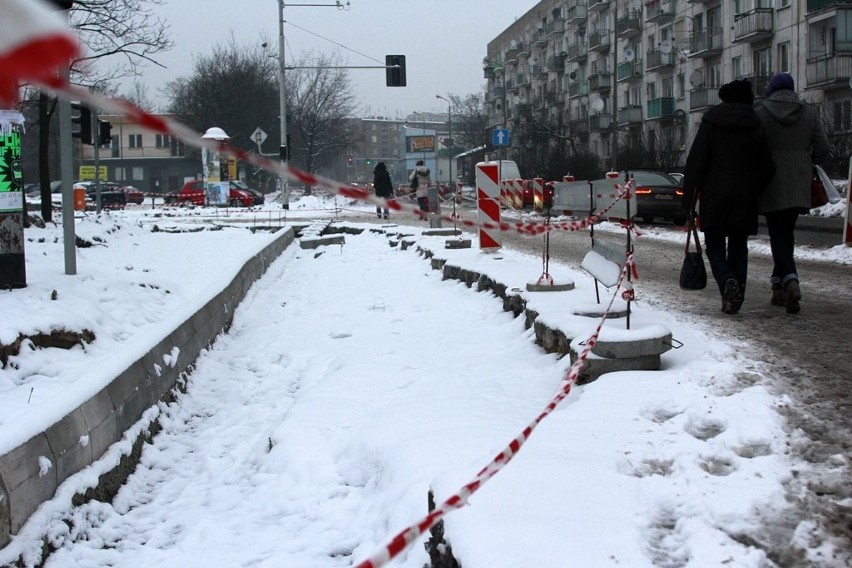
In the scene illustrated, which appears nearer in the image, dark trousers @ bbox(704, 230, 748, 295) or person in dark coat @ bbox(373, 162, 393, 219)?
dark trousers @ bbox(704, 230, 748, 295)

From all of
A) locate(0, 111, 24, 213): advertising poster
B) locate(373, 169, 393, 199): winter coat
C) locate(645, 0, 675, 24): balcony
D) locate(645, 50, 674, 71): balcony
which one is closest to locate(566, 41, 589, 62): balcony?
locate(645, 0, 675, 24): balcony

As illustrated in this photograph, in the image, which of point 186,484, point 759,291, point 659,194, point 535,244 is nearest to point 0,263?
point 186,484

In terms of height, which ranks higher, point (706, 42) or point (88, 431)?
point (706, 42)

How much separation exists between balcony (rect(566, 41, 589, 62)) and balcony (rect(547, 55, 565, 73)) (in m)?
1.53

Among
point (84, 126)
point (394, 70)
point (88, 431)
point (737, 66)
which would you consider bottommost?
point (88, 431)

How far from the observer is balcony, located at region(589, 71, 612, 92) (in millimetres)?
63375

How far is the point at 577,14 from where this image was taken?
70000mm

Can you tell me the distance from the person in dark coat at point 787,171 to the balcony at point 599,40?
60319mm

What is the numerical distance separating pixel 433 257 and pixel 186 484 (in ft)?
27.8

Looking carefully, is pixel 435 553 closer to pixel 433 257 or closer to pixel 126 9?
pixel 433 257

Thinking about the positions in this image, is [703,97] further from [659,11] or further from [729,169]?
[729,169]

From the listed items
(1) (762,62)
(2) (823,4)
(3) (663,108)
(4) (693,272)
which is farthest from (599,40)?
(4) (693,272)

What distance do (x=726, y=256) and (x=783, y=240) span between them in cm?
44

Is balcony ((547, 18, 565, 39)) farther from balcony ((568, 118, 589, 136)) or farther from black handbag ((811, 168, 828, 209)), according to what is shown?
black handbag ((811, 168, 828, 209))
